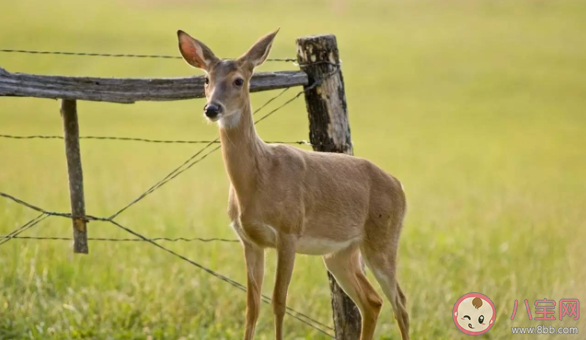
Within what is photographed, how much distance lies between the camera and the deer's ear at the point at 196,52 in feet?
18.5

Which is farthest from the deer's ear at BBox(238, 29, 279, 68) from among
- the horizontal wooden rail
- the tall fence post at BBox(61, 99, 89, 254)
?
the tall fence post at BBox(61, 99, 89, 254)

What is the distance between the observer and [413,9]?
37.1 metres

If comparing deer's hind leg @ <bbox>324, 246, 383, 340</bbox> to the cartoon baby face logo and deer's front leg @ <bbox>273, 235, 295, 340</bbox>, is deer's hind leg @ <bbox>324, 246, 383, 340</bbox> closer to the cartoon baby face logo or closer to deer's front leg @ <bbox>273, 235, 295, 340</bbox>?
deer's front leg @ <bbox>273, 235, 295, 340</bbox>

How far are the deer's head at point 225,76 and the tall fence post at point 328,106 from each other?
3.44 feet

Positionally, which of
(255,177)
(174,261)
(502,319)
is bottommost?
(502,319)

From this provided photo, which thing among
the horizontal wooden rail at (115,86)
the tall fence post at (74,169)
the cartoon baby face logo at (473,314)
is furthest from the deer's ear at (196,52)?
the cartoon baby face logo at (473,314)

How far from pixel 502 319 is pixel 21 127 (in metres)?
16.7

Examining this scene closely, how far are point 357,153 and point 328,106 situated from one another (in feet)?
45.0

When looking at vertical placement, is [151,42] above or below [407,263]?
above

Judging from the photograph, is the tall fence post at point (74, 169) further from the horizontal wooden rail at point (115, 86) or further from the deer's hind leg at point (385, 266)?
the deer's hind leg at point (385, 266)

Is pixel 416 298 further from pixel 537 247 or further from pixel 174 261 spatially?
pixel 537 247

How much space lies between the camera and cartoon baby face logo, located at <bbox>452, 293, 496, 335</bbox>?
25.3 ft

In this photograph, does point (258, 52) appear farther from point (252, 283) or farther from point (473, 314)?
point (473, 314)

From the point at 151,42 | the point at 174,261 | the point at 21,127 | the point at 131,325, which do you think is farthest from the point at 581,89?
the point at 131,325
